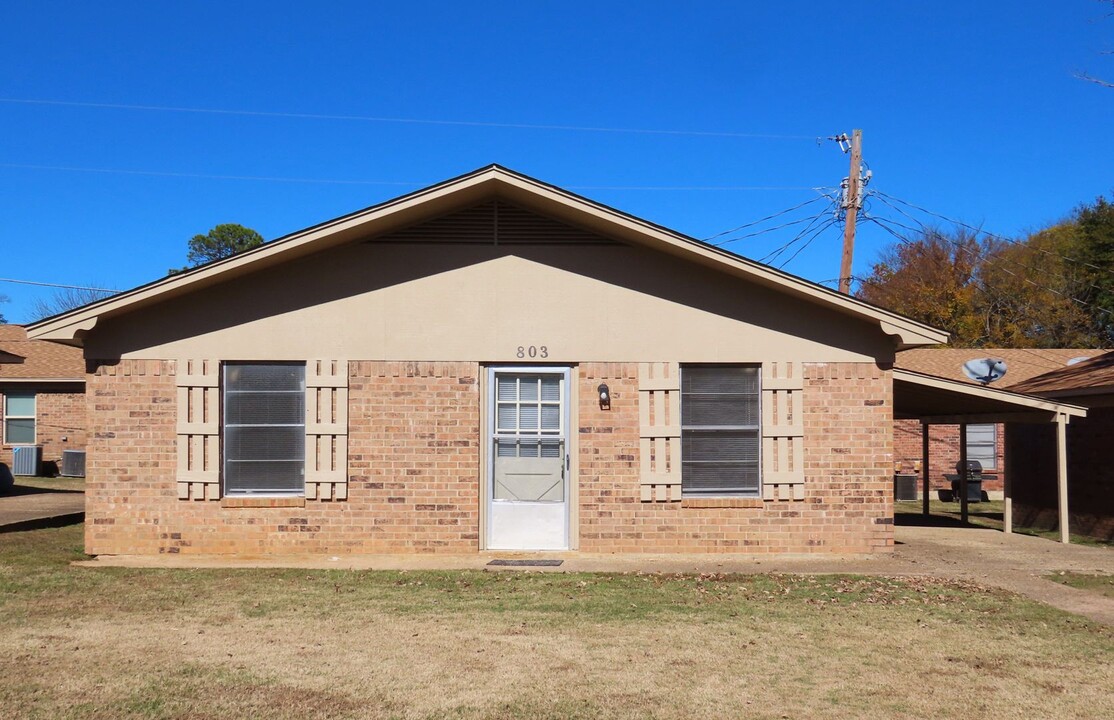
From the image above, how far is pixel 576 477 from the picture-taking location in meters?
12.2

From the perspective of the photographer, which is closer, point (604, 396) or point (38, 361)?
point (604, 396)

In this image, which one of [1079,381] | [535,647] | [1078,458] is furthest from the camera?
[1079,381]

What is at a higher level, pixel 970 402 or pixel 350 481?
pixel 970 402

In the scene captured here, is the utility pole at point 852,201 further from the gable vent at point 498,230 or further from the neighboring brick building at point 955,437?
the gable vent at point 498,230

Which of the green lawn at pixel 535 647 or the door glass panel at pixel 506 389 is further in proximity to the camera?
the door glass panel at pixel 506 389

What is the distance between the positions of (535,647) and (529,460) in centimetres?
488

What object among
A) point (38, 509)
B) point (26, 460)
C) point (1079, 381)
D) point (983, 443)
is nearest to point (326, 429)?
point (38, 509)

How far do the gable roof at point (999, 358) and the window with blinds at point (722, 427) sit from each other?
41.6ft

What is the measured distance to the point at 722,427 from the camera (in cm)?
1230

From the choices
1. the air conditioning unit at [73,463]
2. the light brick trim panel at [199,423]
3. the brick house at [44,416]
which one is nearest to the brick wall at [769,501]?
the light brick trim panel at [199,423]

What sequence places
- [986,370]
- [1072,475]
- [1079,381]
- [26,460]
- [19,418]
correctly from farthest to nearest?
1. [19,418]
2. [26,460]
3. [986,370]
4. [1079,381]
5. [1072,475]

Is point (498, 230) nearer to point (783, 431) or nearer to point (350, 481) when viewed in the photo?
point (350, 481)

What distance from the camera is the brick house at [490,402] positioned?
39.5ft

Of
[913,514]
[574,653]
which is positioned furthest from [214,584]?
[913,514]
